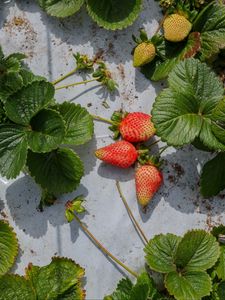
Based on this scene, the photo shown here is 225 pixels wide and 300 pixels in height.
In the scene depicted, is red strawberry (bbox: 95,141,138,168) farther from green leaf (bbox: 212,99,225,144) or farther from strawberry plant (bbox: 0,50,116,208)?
green leaf (bbox: 212,99,225,144)

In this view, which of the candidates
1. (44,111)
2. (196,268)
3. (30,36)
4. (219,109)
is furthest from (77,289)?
(30,36)

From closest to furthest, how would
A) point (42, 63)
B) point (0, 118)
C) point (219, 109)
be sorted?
point (219, 109) → point (0, 118) → point (42, 63)

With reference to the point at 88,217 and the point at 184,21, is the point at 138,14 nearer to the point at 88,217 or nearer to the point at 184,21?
the point at 184,21

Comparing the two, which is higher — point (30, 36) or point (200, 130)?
point (30, 36)

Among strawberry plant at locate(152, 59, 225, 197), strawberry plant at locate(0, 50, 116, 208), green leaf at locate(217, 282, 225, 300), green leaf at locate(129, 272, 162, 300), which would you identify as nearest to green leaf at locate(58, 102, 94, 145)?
strawberry plant at locate(0, 50, 116, 208)

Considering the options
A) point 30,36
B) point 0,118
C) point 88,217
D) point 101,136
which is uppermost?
point 30,36

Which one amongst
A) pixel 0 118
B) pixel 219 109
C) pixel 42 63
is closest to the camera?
pixel 219 109

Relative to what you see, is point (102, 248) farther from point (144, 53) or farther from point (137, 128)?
point (144, 53)

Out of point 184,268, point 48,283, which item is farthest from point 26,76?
point 184,268
